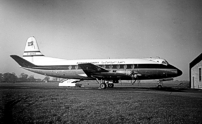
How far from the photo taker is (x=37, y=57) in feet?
110

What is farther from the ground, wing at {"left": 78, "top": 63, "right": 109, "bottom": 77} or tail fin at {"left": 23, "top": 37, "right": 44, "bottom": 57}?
tail fin at {"left": 23, "top": 37, "right": 44, "bottom": 57}

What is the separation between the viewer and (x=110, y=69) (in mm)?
28344

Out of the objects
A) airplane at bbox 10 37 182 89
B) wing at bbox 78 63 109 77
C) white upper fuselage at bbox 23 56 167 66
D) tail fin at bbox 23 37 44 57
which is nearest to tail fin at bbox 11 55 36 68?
airplane at bbox 10 37 182 89

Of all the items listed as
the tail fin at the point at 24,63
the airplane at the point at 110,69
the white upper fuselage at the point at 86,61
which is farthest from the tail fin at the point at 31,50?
the airplane at the point at 110,69

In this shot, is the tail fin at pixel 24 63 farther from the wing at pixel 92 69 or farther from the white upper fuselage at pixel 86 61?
the wing at pixel 92 69

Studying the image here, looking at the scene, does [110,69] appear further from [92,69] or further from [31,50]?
[31,50]

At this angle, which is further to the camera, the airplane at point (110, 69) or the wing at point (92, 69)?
the airplane at point (110, 69)

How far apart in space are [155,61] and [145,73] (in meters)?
2.51

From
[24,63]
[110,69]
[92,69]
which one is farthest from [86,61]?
[24,63]

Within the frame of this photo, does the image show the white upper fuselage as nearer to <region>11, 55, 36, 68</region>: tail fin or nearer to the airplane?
the airplane

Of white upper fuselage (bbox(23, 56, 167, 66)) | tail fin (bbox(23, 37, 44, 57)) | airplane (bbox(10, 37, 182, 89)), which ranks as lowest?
airplane (bbox(10, 37, 182, 89))

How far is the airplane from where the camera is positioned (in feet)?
88.3

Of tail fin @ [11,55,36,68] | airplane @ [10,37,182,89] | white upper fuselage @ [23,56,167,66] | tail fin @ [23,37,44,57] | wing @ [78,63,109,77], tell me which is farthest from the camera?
tail fin @ [23,37,44,57]

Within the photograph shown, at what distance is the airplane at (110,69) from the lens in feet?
88.3
